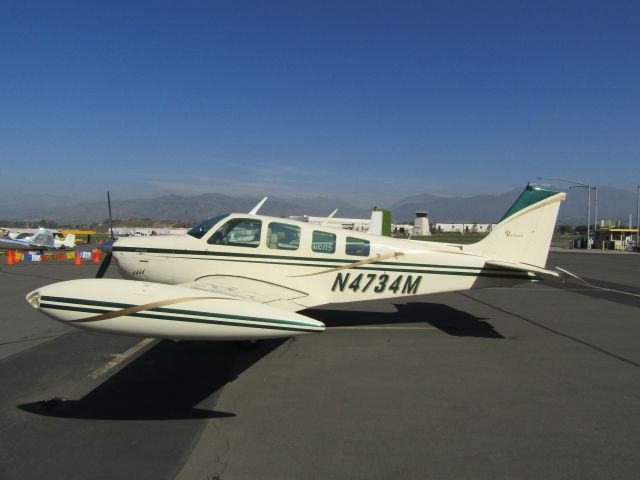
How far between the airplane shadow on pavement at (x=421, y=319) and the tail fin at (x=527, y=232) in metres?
1.40

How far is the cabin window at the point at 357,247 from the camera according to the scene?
6973 mm


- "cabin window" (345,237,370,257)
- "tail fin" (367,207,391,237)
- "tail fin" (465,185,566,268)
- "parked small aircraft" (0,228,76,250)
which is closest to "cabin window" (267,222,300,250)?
"cabin window" (345,237,370,257)

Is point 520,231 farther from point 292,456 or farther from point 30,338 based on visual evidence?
point 30,338

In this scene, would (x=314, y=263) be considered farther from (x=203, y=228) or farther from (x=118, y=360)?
(x=118, y=360)

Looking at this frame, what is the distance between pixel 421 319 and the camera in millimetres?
8648

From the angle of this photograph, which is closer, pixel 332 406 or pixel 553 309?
pixel 332 406

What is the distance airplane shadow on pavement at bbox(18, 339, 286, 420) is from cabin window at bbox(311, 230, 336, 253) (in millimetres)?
1667

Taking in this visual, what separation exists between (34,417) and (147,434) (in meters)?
1.21

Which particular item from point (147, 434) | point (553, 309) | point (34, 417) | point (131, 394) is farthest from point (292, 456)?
point (553, 309)

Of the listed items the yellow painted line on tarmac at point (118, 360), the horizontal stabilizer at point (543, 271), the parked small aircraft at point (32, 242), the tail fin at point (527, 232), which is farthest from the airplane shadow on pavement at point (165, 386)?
the parked small aircraft at point (32, 242)

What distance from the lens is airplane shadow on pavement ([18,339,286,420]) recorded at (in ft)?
13.5

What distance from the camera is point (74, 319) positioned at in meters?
4.04

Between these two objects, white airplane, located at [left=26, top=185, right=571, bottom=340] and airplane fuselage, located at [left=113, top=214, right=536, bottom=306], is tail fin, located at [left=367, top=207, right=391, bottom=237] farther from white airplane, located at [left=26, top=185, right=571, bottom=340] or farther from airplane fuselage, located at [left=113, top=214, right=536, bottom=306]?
airplane fuselage, located at [left=113, top=214, right=536, bottom=306]

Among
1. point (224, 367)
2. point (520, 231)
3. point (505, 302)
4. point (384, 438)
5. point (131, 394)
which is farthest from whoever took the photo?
point (505, 302)
